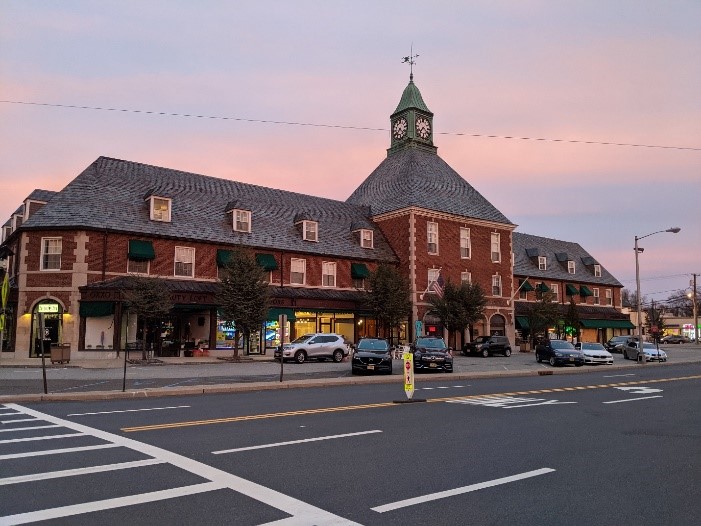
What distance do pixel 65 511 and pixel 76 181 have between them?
33773 mm

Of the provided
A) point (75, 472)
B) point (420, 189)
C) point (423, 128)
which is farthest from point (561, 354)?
point (75, 472)

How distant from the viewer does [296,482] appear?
6973 mm

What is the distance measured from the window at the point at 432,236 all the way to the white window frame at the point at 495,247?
267 inches

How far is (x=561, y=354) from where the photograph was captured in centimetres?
3425

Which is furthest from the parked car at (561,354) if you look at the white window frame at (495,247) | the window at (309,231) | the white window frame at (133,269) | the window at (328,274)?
the white window frame at (133,269)

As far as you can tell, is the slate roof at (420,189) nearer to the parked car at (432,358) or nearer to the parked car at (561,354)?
the parked car at (561,354)

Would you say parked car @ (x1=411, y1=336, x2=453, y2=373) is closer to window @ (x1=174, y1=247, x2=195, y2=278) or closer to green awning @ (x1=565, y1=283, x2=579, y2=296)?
window @ (x1=174, y1=247, x2=195, y2=278)

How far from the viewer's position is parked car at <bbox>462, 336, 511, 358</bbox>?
140 feet

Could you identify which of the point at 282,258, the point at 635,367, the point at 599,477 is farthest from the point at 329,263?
the point at 599,477

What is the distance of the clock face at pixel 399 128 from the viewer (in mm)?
56188

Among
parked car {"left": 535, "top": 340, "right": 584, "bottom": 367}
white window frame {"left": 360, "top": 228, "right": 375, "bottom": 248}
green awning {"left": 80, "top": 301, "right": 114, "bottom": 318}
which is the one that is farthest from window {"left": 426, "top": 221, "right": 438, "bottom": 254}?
green awning {"left": 80, "top": 301, "right": 114, "bottom": 318}

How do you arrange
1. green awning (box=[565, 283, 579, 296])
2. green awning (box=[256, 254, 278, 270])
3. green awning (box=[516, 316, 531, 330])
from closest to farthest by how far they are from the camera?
1. green awning (box=[256, 254, 278, 270])
2. green awning (box=[516, 316, 531, 330])
3. green awning (box=[565, 283, 579, 296])

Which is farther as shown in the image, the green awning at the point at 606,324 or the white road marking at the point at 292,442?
the green awning at the point at 606,324

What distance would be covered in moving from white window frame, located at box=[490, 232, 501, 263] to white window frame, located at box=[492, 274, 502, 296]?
141 centimetres
